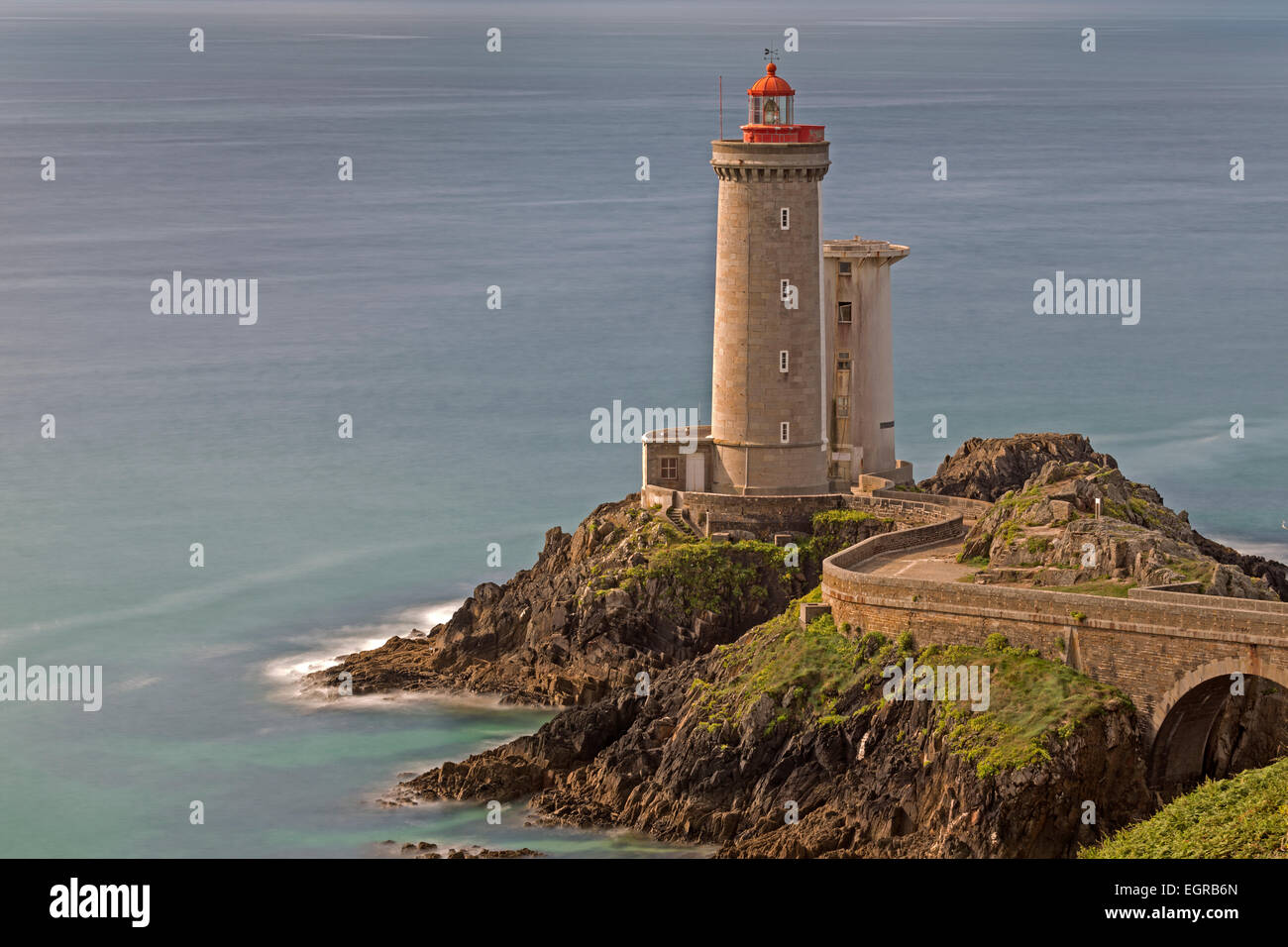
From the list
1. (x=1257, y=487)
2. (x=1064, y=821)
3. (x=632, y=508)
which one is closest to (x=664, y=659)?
(x=632, y=508)

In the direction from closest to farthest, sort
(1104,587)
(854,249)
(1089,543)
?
(1104,587), (1089,543), (854,249)

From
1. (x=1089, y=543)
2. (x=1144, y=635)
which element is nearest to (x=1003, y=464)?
(x=1089, y=543)

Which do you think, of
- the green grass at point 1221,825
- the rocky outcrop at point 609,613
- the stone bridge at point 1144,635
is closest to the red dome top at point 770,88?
the rocky outcrop at point 609,613

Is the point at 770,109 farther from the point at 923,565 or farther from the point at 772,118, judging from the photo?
the point at 923,565

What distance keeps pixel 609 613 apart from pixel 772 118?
13.4m

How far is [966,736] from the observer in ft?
155

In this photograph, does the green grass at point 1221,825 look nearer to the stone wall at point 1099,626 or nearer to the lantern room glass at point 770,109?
the stone wall at point 1099,626

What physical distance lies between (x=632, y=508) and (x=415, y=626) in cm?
832

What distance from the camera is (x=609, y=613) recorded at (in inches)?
2426

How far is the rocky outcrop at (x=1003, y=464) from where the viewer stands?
66.8 metres

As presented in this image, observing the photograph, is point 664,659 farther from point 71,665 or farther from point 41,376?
point 41,376

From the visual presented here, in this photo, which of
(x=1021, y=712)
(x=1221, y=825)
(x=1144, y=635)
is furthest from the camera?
(x=1021, y=712)

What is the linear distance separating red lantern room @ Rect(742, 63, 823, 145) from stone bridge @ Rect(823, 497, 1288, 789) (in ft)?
50.4

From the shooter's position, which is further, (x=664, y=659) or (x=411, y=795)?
(x=664, y=659)
